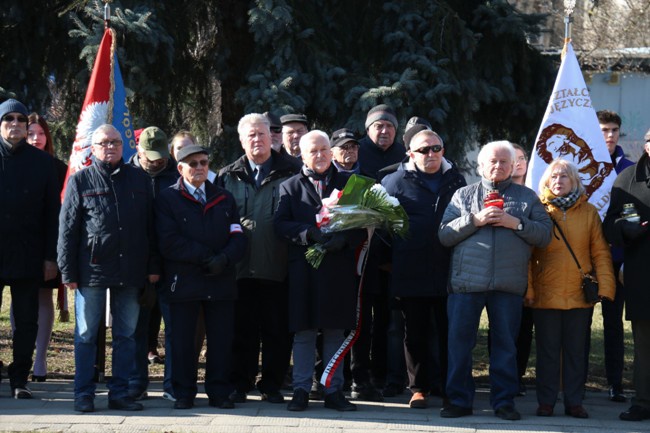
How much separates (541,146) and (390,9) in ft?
8.50

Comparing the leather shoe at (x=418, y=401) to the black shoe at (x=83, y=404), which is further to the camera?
the leather shoe at (x=418, y=401)

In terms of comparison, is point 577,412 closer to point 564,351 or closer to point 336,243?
point 564,351

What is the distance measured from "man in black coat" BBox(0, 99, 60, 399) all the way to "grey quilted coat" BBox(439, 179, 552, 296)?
123 inches

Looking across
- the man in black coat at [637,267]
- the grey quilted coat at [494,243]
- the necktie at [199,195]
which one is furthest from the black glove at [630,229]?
the necktie at [199,195]

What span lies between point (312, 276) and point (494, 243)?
138cm

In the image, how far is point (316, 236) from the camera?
7.59 meters

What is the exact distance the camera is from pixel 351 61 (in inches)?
436

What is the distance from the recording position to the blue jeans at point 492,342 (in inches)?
297

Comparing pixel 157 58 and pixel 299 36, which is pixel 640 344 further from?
pixel 157 58

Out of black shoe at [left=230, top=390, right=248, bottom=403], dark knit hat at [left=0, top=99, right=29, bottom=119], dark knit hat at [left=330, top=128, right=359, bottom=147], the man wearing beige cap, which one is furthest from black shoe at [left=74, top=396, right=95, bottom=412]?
dark knit hat at [left=330, top=128, right=359, bottom=147]

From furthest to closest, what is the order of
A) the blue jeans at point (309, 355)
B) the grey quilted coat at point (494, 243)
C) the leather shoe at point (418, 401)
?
1. the leather shoe at point (418, 401)
2. the blue jeans at point (309, 355)
3. the grey quilted coat at point (494, 243)

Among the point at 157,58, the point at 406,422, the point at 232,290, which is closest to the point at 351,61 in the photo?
the point at 157,58

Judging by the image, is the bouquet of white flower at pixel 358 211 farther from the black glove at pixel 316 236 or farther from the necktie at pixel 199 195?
the necktie at pixel 199 195

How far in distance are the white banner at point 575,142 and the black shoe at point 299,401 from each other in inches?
→ 117
